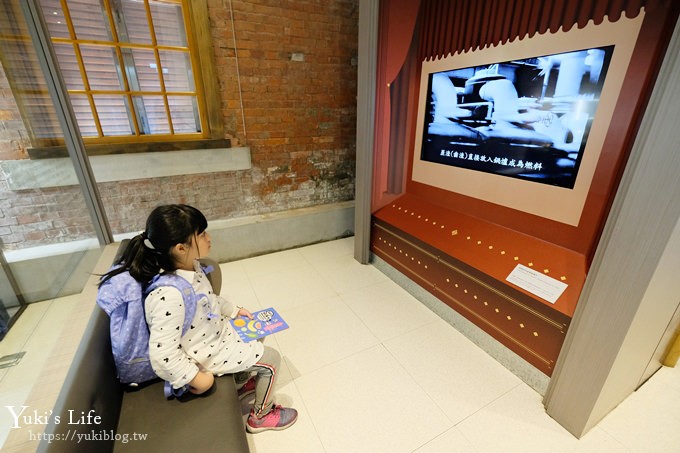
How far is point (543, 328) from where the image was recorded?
1.62 metres

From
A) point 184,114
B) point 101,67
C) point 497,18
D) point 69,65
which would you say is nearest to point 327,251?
point 184,114

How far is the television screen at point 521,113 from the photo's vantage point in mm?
1597

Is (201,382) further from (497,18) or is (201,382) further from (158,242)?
(497,18)

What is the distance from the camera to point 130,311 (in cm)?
103

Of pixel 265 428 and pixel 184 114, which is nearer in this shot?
pixel 265 428

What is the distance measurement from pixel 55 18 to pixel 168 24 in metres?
0.77

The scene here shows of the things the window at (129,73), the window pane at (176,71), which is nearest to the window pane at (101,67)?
the window at (129,73)

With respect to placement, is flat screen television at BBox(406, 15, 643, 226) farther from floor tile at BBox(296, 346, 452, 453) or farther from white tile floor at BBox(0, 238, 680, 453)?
floor tile at BBox(296, 346, 452, 453)

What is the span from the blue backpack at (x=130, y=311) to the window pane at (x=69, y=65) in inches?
92.9

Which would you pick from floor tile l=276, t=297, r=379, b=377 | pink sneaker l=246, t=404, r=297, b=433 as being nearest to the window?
floor tile l=276, t=297, r=379, b=377

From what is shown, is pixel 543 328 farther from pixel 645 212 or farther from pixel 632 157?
pixel 632 157

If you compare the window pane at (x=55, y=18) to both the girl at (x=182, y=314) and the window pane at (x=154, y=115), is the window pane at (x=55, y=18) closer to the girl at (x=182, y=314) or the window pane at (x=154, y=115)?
the window pane at (x=154, y=115)

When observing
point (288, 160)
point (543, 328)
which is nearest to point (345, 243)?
point (288, 160)

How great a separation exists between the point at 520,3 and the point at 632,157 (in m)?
1.27
